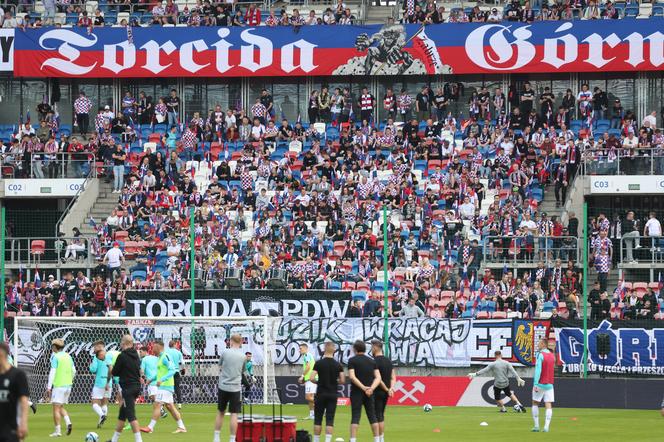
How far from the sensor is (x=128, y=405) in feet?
72.5

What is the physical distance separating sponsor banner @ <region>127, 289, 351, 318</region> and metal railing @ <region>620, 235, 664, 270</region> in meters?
8.24

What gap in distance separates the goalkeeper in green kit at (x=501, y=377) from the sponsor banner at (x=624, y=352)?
227cm

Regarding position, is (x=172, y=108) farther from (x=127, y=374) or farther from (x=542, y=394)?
(x=127, y=374)

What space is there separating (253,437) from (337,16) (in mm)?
32252

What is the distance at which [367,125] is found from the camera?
48406 millimetres

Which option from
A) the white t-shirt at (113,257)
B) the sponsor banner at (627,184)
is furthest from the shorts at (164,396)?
the sponsor banner at (627,184)

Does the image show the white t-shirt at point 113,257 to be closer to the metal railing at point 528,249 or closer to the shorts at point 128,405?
the metal railing at point 528,249

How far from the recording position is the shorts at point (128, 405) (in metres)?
22.0

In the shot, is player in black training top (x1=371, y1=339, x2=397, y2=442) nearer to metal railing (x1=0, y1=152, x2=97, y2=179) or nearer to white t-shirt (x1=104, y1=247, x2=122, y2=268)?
white t-shirt (x1=104, y1=247, x2=122, y2=268)

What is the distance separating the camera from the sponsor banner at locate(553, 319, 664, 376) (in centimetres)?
3400

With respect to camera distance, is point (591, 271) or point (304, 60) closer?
point (591, 271)

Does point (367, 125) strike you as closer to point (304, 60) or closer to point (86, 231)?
point (304, 60)

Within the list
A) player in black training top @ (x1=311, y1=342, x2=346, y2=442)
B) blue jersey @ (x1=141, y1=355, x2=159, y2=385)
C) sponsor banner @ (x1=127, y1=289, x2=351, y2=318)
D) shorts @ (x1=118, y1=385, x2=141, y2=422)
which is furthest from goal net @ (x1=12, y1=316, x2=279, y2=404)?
player in black training top @ (x1=311, y1=342, x2=346, y2=442)

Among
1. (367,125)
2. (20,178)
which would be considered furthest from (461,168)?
(20,178)
